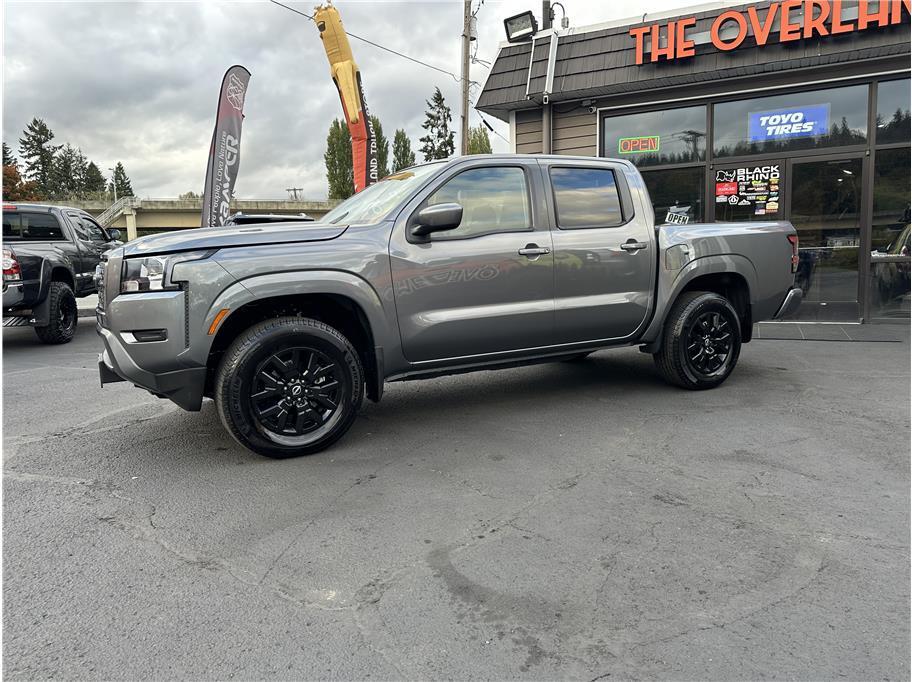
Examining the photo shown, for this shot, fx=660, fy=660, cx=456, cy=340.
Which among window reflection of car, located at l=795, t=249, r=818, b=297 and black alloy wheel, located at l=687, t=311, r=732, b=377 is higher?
Answer: window reflection of car, located at l=795, t=249, r=818, b=297

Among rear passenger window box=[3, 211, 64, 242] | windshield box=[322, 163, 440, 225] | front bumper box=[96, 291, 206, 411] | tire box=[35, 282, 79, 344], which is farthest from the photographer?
rear passenger window box=[3, 211, 64, 242]

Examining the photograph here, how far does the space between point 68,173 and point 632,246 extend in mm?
109612

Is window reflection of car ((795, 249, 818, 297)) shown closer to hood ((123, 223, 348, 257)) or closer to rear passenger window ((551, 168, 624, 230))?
rear passenger window ((551, 168, 624, 230))

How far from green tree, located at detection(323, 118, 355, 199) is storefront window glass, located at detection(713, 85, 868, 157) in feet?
176

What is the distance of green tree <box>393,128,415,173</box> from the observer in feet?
206

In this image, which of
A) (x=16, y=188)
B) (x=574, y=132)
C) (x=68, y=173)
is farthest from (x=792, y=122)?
(x=68, y=173)

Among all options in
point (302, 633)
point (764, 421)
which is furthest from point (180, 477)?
point (764, 421)

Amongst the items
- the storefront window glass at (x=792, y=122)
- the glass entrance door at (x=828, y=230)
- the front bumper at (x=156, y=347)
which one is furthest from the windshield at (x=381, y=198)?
the glass entrance door at (x=828, y=230)

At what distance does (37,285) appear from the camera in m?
8.40

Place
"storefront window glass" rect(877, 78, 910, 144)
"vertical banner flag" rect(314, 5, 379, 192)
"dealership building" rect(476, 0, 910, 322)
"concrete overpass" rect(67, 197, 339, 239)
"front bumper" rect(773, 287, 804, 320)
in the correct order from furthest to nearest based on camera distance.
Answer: "concrete overpass" rect(67, 197, 339, 239), "vertical banner flag" rect(314, 5, 379, 192), "storefront window glass" rect(877, 78, 910, 144), "dealership building" rect(476, 0, 910, 322), "front bumper" rect(773, 287, 804, 320)

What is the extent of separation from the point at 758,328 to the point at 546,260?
591 centimetres

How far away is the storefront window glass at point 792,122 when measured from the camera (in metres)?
9.29

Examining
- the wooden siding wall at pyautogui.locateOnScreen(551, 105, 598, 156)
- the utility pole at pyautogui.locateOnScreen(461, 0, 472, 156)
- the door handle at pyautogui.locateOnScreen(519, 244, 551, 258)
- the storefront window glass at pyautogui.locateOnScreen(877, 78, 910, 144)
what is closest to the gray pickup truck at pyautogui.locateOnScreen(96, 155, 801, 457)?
the door handle at pyautogui.locateOnScreen(519, 244, 551, 258)

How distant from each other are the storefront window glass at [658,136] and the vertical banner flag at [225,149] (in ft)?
22.9
